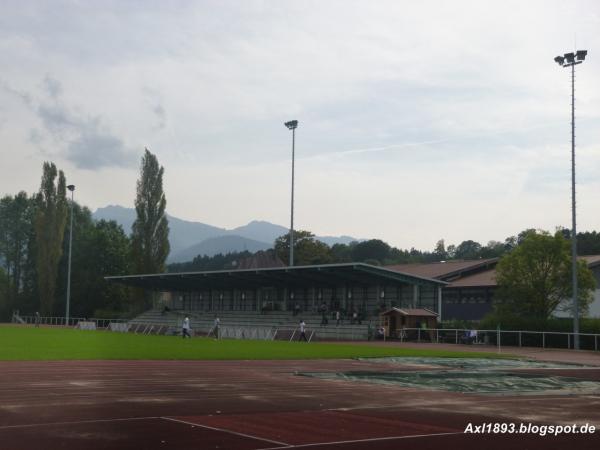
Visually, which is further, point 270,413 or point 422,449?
point 270,413

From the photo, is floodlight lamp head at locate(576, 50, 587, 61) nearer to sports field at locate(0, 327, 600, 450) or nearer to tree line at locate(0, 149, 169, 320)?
sports field at locate(0, 327, 600, 450)

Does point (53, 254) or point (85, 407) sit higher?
point (53, 254)

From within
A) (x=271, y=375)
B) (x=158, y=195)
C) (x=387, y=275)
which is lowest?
(x=271, y=375)

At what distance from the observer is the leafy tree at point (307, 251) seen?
102812 mm

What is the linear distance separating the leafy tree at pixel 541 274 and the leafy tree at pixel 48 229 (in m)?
52.3

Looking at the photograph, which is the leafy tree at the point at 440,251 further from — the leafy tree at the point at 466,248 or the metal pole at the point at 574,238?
the metal pole at the point at 574,238

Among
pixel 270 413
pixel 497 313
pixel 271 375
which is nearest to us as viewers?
pixel 270 413

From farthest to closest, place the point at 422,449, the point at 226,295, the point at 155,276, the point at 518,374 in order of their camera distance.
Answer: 1. the point at 226,295
2. the point at 155,276
3. the point at 518,374
4. the point at 422,449

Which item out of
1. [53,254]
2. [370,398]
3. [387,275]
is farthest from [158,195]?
[370,398]

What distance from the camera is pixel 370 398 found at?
50.0 feet

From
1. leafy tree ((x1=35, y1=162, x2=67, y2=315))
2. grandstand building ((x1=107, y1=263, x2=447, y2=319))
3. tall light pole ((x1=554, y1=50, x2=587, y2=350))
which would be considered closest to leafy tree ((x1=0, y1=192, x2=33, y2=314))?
leafy tree ((x1=35, y1=162, x2=67, y2=315))

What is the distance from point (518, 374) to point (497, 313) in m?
26.8

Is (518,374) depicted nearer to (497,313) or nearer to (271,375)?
(271,375)

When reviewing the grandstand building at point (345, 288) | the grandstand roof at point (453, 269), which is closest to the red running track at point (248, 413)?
the grandstand building at point (345, 288)
